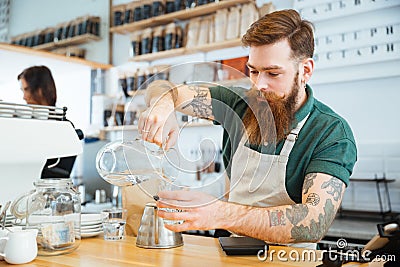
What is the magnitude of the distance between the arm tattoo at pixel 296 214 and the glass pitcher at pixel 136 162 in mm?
313

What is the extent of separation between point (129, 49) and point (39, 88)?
1.75 metres

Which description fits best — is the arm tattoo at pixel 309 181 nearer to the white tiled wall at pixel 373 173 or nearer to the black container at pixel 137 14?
the white tiled wall at pixel 373 173

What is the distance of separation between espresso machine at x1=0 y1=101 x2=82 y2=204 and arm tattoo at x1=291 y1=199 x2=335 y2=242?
0.72m

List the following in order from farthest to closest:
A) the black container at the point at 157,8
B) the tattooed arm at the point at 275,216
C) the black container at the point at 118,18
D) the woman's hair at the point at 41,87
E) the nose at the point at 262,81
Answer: the black container at the point at 118,18 → the black container at the point at 157,8 → the woman's hair at the point at 41,87 → the nose at the point at 262,81 → the tattooed arm at the point at 275,216

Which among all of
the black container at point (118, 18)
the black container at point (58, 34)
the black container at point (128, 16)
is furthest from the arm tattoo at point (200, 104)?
the black container at point (58, 34)

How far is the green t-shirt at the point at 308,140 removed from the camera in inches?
42.0

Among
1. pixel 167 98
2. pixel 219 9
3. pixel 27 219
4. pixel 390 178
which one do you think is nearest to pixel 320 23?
pixel 219 9

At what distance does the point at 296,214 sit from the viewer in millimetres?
1077

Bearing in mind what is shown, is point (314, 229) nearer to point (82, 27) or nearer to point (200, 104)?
point (200, 104)

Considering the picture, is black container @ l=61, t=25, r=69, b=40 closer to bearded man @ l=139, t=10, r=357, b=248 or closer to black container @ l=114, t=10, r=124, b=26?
black container @ l=114, t=10, r=124, b=26

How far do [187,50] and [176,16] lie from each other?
0.36 meters

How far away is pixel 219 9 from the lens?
3568 mm

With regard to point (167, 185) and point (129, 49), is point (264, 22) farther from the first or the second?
point (129, 49)

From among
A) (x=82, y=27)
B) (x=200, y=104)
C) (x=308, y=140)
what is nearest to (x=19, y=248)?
(x=200, y=104)
